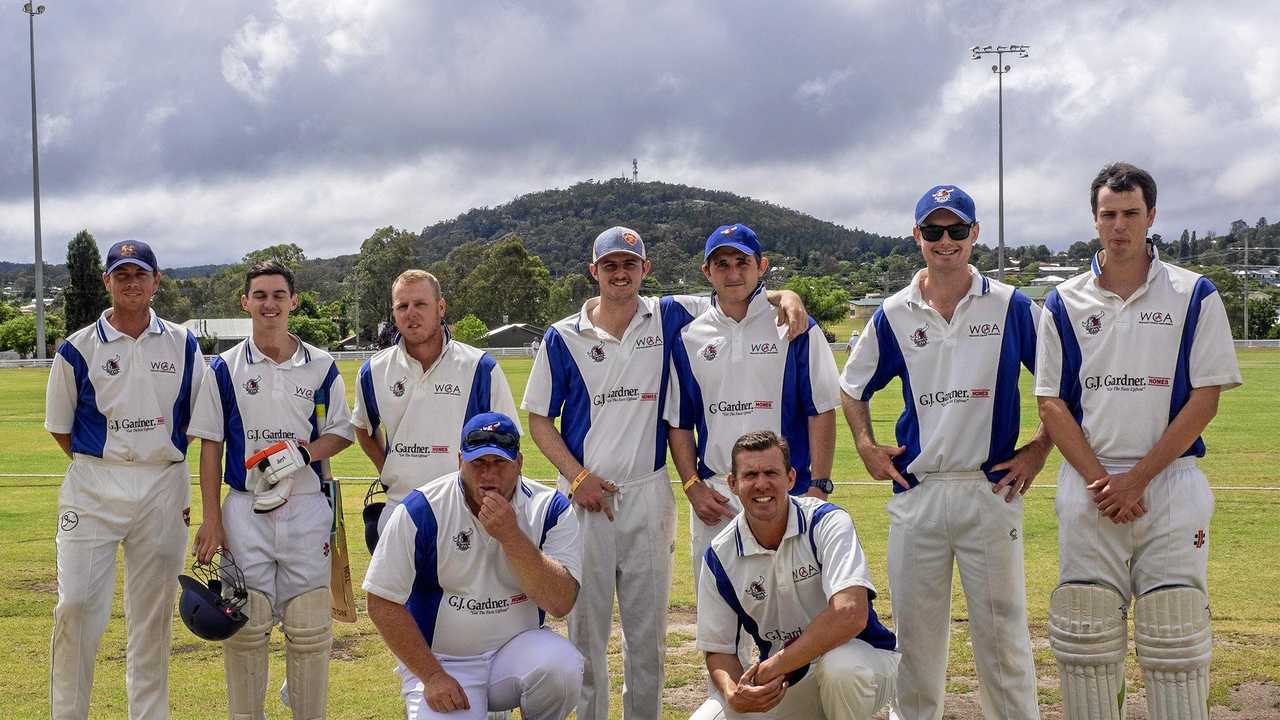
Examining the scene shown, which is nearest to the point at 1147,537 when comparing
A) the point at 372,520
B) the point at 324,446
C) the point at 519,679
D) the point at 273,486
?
the point at 519,679

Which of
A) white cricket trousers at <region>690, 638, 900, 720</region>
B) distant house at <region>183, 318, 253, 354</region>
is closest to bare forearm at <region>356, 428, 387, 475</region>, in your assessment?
white cricket trousers at <region>690, 638, 900, 720</region>

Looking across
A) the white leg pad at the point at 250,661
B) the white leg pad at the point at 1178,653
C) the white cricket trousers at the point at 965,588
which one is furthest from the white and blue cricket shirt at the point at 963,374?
the white leg pad at the point at 250,661

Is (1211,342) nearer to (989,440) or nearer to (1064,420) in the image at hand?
(1064,420)

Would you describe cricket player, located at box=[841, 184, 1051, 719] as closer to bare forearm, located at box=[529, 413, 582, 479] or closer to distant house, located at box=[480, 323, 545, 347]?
bare forearm, located at box=[529, 413, 582, 479]

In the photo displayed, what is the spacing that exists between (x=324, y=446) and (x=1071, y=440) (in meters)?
3.12

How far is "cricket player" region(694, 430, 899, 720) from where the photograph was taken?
4078mm

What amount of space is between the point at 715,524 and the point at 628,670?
0.78 m

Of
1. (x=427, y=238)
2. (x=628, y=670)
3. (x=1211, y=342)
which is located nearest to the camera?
(x=1211, y=342)

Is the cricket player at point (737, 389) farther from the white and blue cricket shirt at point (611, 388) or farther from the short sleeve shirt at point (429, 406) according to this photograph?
the short sleeve shirt at point (429, 406)

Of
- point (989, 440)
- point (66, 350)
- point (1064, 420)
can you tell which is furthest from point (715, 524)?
point (66, 350)

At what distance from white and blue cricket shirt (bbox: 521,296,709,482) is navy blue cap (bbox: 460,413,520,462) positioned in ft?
2.87

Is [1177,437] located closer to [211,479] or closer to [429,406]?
[429,406]

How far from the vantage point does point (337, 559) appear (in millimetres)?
5336

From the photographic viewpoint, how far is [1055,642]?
4262 millimetres
